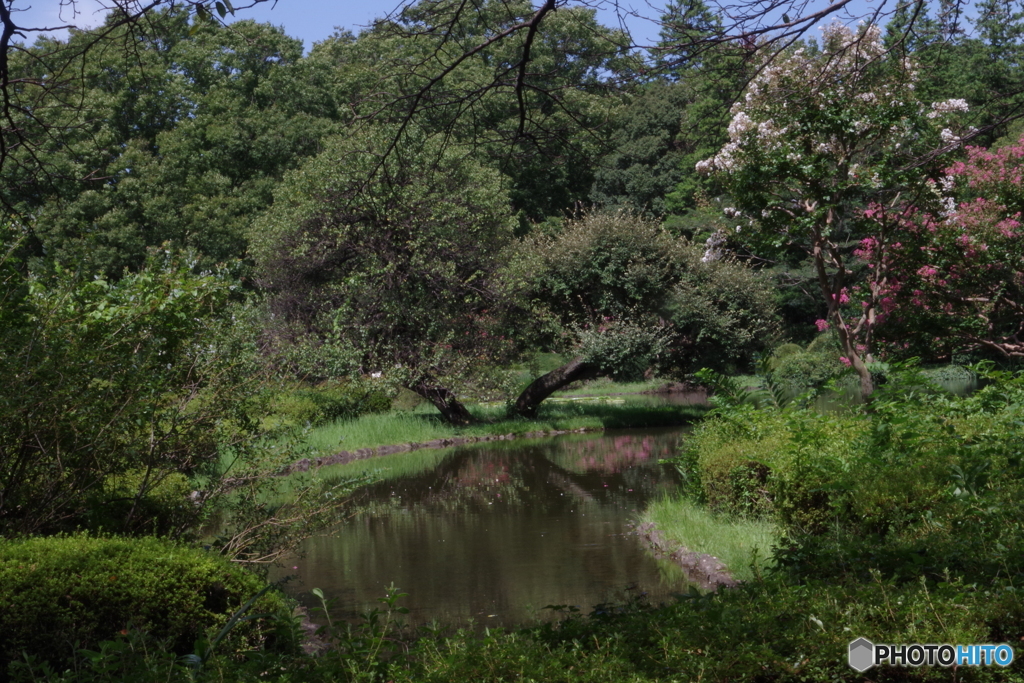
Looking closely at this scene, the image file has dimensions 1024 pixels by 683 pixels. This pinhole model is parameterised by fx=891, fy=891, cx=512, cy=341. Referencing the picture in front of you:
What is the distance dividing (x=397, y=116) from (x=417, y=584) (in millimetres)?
4076

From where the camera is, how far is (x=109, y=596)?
4512 millimetres

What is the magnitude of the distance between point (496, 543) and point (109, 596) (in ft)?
16.3

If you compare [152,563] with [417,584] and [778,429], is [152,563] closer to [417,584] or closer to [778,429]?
[417,584]

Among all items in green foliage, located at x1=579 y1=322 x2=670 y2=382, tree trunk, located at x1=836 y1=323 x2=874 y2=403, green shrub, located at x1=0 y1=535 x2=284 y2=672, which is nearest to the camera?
green shrub, located at x1=0 y1=535 x2=284 y2=672

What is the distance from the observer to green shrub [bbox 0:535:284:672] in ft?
14.3

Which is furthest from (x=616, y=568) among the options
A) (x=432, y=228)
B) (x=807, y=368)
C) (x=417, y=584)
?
(x=807, y=368)

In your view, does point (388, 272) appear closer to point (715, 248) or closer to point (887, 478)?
point (715, 248)

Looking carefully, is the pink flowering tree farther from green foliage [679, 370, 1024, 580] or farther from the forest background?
green foliage [679, 370, 1024, 580]

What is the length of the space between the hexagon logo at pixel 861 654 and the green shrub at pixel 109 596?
113 inches

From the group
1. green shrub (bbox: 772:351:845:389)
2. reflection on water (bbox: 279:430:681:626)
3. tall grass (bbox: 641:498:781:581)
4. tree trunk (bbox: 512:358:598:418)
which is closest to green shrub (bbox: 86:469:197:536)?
reflection on water (bbox: 279:430:681:626)

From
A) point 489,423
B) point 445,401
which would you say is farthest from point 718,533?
point 489,423

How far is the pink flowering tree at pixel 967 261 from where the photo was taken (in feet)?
49.5

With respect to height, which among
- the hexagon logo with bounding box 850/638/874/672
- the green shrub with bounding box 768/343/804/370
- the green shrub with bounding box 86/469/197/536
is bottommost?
the green shrub with bounding box 768/343/804/370

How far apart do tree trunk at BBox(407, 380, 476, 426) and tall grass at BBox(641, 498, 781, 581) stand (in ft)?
33.0
